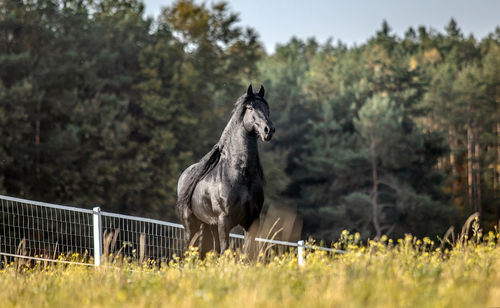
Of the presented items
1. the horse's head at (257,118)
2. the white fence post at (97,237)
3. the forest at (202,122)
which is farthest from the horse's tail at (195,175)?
the forest at (202,122)

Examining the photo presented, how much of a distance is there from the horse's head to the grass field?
5.73ft

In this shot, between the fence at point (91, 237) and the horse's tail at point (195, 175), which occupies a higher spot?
the horse's tail at point (195, 175)

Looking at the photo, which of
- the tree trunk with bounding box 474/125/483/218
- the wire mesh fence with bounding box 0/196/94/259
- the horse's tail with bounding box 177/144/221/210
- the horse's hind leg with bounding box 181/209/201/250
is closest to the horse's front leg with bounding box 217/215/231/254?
the horse's tail with bounding box 177/144/221/210

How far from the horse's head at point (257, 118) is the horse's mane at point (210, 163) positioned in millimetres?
77

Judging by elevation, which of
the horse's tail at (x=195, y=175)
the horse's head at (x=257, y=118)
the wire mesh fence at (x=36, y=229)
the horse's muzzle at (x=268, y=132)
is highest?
the horse's head at (x=257, y=118)

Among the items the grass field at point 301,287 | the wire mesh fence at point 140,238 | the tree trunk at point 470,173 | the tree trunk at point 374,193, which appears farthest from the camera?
the tree trunk at point 470,173

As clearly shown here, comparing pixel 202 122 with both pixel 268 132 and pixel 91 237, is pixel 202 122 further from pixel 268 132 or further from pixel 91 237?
pixel 268 132

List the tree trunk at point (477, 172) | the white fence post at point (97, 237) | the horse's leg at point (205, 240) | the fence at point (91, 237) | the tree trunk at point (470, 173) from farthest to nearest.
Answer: the tree trunk at point (470, 173), the tree trunk at point (477, 172), the horse's leg at point (205, 240), the white fence post at point (97, 237), the fence at point (91, 237)

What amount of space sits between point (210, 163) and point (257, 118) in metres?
1.22

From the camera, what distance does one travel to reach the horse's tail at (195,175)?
338 inches

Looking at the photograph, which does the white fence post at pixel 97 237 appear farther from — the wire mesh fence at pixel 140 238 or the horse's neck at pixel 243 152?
the horse's neck at pixel 243 152

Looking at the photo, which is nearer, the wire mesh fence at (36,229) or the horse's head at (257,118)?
the horse's head at (257,118)

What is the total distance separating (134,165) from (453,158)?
31578 mm

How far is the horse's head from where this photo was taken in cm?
758
